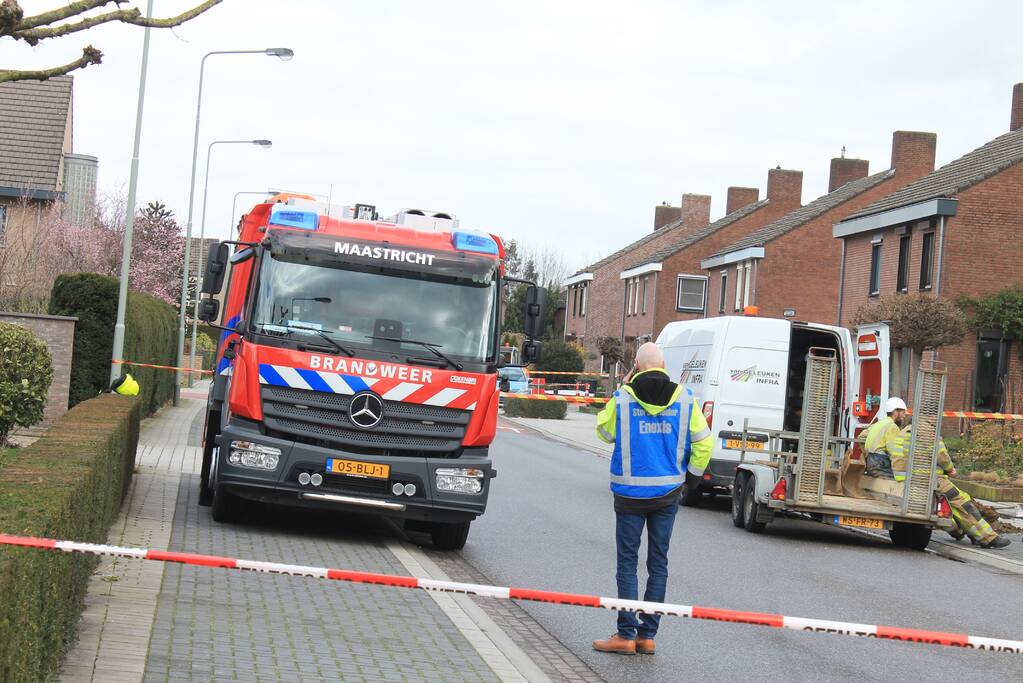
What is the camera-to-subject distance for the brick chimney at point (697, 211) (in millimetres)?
71625

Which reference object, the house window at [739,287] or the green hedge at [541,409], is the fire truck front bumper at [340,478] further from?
the house window at [739,287]

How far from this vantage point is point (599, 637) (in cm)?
912

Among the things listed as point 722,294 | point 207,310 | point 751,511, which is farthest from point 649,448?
point 722,294

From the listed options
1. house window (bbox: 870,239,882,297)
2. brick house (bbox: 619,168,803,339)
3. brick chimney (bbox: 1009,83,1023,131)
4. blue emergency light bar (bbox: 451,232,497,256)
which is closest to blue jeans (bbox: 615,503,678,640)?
blue emergency light bar (bbox: 451,232,497,256)

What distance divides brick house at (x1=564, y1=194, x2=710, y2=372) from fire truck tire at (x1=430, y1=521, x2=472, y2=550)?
190 ft

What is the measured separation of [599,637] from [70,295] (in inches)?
664

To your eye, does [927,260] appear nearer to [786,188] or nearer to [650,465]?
[786,188]

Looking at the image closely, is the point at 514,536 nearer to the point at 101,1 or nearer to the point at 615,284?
the point at 101,1

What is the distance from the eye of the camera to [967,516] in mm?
15508

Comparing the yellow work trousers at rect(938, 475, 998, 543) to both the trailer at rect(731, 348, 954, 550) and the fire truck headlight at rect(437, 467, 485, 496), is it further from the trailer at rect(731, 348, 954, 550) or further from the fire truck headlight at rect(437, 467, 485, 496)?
the fire truck headlight at rect(437, 467, 485, 496)

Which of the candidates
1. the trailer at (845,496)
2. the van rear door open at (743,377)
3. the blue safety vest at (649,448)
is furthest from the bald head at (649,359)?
the van rear door open at (743,377)

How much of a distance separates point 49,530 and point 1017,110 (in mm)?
38821

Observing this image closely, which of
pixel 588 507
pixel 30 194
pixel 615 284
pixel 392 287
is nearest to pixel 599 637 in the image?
pixel 392 287

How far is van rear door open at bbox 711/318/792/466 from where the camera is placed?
1853cm
